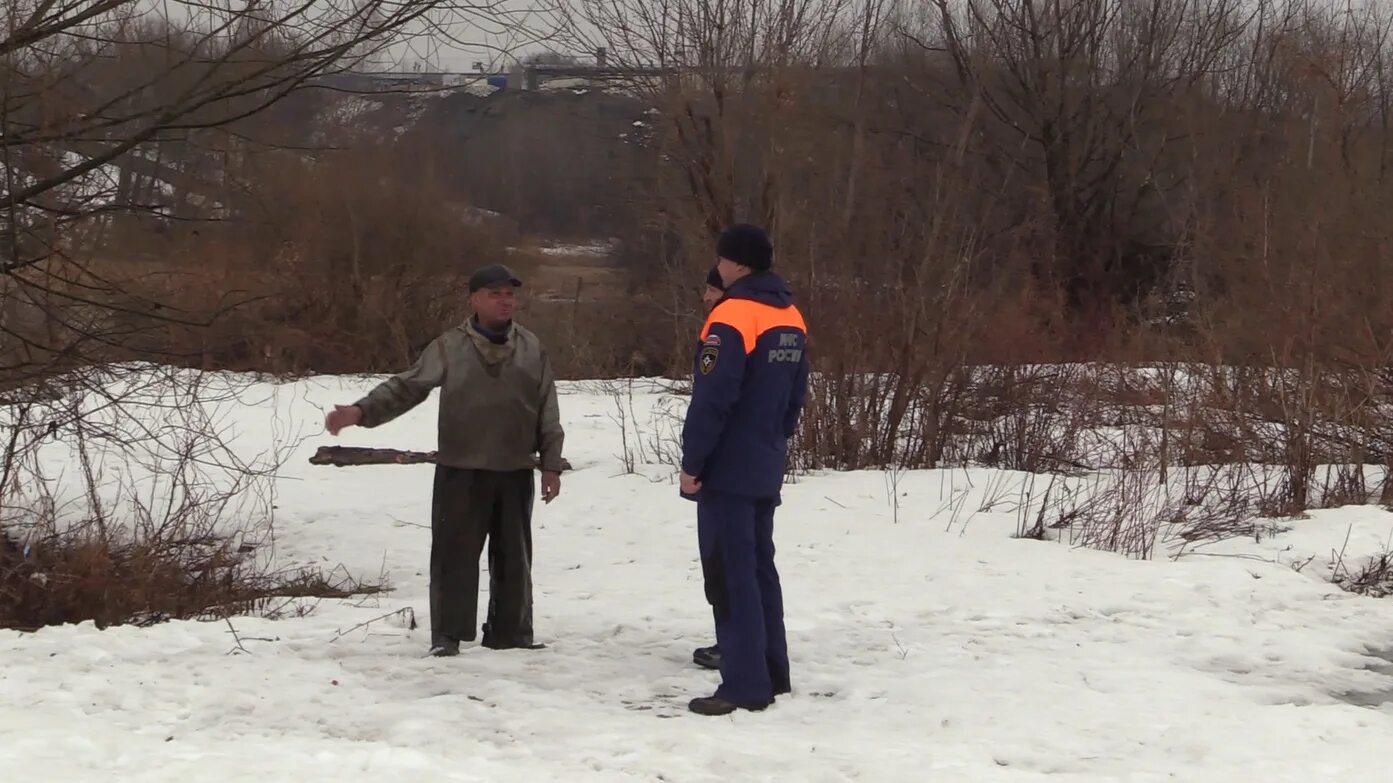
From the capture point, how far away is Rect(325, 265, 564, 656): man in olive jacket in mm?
5984

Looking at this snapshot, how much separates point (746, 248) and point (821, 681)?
2.03 metres

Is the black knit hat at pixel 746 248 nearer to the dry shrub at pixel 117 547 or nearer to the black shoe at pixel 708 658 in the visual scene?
the black shoe at pixel 708 658

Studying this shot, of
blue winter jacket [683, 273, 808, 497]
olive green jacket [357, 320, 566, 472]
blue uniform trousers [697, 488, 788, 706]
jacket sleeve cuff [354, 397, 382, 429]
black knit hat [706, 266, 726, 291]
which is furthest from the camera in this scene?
olive green jacket [357, 320, 566, 472]

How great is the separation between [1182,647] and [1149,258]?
26.3 meters

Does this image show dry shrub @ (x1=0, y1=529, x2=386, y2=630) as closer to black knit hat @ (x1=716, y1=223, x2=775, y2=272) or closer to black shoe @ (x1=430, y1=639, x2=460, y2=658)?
black shoe @ (x1=430, y1=639, x2=460, y2=658)

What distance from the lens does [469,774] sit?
4.39 meters

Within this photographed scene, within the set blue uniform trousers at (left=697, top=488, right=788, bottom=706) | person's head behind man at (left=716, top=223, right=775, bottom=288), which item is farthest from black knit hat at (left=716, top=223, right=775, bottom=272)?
blue uniform trousers at (left=697, top=488, right=788, bottom=706)

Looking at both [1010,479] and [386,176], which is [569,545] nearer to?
[1010,479]

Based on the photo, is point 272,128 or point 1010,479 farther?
point 1010,479

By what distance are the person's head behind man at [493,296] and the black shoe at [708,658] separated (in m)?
1.80

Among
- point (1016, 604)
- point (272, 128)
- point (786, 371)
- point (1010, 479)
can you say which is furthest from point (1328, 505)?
point (272, 128)

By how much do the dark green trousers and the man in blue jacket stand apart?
1.22m

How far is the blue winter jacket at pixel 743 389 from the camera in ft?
16.8

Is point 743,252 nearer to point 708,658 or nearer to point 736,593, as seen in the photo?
point 736,593
